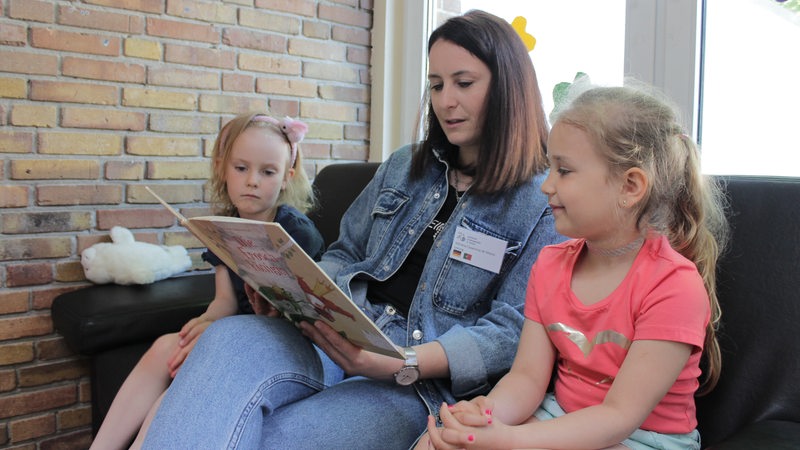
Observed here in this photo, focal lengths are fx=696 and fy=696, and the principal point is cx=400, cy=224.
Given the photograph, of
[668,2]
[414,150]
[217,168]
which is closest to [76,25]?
[217,168]

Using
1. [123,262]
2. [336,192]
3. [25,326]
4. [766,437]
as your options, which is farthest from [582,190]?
[25,326]

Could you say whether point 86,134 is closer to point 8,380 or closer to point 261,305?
point 8,380

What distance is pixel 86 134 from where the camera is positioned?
7.31 ft

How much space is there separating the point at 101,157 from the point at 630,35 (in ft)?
5.51

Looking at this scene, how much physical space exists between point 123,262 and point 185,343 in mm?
614

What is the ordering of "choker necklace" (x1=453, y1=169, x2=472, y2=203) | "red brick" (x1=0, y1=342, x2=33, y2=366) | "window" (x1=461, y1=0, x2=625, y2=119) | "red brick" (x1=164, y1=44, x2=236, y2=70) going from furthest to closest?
"red brick" (x1=164, y1=44, x2=236, y2=70)
"red brick" (x1=0, y1=342, x2=33, y2=366)
"window" (x1=461, y1=0, x2=625, y2=119)
"choker necklace" (x1=453, y1=169, x2=472, y2=203)

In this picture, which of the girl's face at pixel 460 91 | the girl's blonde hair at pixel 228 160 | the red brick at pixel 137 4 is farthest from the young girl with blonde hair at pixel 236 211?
the red brick at pixel 137 4

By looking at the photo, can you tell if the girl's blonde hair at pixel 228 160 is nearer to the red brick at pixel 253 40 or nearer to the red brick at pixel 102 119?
the red brick at pixel 102 119

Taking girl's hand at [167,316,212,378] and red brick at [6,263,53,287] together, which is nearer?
girl's hand at [167,316,212,378]

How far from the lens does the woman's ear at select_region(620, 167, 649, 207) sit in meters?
1.07

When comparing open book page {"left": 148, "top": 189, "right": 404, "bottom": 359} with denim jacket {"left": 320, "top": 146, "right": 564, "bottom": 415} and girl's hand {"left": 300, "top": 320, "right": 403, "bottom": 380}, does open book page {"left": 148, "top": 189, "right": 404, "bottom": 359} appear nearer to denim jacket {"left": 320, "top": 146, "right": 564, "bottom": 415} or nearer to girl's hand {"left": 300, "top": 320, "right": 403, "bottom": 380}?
girl's hand {"left": 300, "top": 320, "right": 403, "bottom": 380}

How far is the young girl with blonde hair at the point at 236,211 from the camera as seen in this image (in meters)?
1.65

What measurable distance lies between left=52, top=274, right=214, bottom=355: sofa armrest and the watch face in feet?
2.96

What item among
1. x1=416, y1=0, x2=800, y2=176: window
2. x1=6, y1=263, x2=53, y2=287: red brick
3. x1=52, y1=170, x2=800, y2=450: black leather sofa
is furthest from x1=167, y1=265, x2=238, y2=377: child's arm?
x1=416, y1=0, x2=800, y2=176: window
